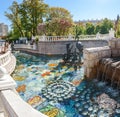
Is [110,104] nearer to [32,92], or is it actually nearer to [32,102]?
[32,102]

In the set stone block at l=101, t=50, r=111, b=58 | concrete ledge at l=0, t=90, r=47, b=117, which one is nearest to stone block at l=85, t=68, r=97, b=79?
stone block at l=101, t=50, r=111, b=58

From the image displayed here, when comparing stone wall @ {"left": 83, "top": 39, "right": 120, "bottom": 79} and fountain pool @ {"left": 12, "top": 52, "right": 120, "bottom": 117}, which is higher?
stone wall @ {"left": 83, "top": 39, "right": 120, "bottom": 79}

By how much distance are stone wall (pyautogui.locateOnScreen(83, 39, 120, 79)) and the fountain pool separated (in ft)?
2.13

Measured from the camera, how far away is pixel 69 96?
28.7 feet

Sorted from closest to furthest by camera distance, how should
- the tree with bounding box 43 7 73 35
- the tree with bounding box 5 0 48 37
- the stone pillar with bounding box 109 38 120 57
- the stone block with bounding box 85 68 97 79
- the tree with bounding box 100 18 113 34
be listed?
the stone block with bounding box 85 68 97 79 → the stone pillar with bounding box 109 38 120 57 → the tree with bounding box 43 7 73 35 → the tree with bounding box 5 0 48 37 → the tree with bounding box 100 18 113 34

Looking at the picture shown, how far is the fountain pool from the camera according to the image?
7.19 m

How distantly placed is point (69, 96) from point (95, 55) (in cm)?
333

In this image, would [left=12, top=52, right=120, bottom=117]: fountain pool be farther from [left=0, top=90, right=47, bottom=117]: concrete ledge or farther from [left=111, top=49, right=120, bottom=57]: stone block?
[left=0, top=90, right=47, bottom=117]: concrete ledge

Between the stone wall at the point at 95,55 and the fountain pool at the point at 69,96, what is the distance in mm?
649

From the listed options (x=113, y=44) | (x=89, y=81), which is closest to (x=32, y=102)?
(x=89, y=81)

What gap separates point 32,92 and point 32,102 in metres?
1.31

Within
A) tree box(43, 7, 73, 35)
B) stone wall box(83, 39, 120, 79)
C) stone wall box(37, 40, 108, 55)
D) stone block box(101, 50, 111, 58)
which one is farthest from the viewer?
tree box(43, 7, 73, 35)

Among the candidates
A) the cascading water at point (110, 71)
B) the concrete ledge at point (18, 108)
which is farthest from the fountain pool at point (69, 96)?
the concrete ledge at point (18, 108)

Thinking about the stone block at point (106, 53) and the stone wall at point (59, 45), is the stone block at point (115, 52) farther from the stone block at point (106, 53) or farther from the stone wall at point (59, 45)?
the stone wall at point (59, 45)
